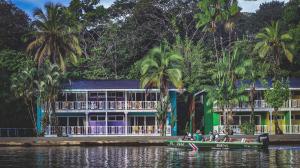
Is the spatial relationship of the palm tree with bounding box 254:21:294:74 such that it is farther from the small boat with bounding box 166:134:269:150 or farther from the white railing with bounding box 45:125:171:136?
the small boat with bounding box 166:134:269:150

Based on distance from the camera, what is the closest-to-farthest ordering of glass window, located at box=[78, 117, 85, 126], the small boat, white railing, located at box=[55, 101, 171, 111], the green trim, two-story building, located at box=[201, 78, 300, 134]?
the small boat
white railing, located at box=[55, 101, 171, 111]
two-story building, located at box=[201, 78, 300, 134]
glass window, located at box=[78, 117, 85, 126]
the green trim

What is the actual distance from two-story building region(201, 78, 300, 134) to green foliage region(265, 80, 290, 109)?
11.5ft

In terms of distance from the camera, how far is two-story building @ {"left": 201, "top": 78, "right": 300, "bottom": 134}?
66.6 metres

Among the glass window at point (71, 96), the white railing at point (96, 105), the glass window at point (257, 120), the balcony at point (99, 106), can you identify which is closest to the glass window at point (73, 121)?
the glass window at point (71, 96)

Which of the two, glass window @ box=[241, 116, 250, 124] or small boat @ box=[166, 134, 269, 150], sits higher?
glass window @ box=[241, 116, 250, 124]

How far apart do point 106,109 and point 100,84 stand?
3.11 m

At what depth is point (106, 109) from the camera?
65.8 meters

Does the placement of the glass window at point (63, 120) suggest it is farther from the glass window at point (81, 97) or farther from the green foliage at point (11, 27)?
the green foliage at point (11, 27)

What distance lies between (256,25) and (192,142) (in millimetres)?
57885

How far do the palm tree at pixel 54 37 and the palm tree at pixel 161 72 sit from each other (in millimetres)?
10742

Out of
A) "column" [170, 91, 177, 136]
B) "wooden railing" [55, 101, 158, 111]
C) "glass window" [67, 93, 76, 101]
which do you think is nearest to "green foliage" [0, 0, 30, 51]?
"glass window" [67, 93, 76, 101]

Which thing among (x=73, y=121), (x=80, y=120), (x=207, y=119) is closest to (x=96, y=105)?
(x=80, y=120)

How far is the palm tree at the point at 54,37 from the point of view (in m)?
69.0

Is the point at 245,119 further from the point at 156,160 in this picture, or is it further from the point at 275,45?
the point at 156,160
